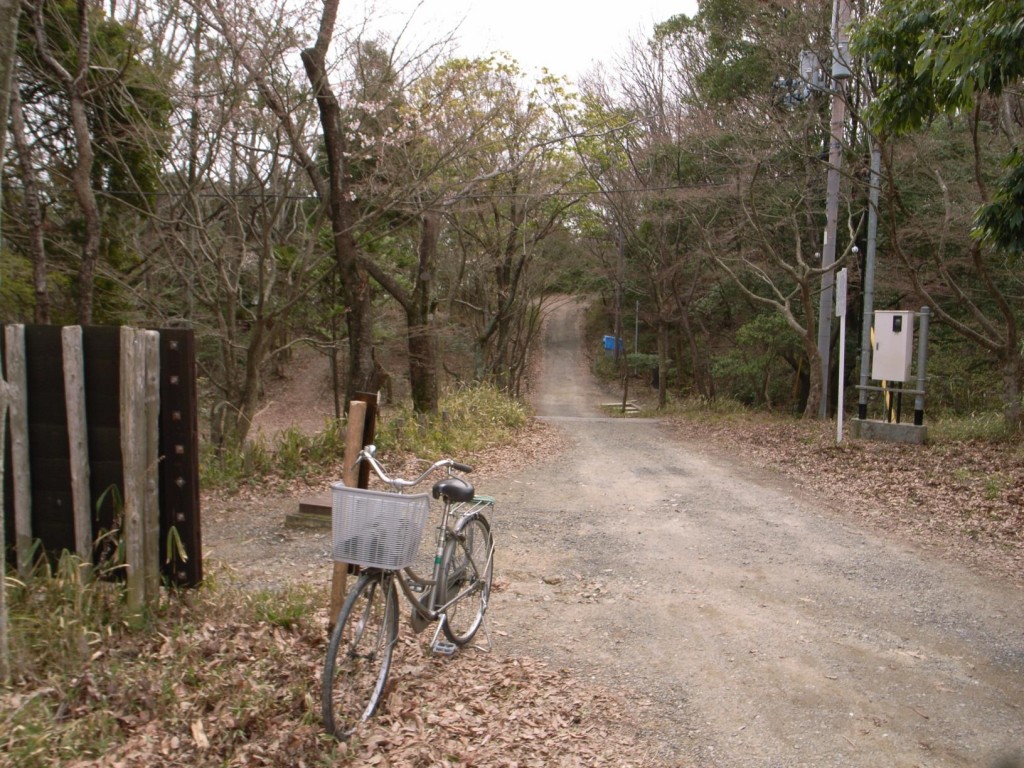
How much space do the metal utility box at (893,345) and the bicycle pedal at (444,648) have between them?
9308 millimetres

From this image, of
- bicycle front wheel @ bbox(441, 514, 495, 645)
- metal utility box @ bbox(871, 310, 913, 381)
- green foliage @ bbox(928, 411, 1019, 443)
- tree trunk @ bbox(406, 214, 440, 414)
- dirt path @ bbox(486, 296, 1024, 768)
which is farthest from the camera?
tree trunk @ bbox(406, 214, 440, 414)

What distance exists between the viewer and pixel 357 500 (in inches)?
138

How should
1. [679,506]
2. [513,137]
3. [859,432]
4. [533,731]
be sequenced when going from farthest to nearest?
[513,137] < [859,432] < [679,506] < [533,731]

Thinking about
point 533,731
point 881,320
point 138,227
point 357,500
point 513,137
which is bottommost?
point 533,731

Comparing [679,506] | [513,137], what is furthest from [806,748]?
[513,137]

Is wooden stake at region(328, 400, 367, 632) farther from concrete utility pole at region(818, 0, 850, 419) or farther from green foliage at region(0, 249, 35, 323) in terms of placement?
concrete utility pole at region(818, 0, 850, 419)

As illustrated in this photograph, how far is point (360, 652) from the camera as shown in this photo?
3.62m

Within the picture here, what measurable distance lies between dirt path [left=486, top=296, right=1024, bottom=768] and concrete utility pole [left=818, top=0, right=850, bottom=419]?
7.92 m

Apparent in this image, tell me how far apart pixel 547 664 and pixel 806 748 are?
4.76ft

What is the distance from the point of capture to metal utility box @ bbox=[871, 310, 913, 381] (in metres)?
11.7

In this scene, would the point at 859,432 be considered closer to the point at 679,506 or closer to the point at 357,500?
the point at 679,506

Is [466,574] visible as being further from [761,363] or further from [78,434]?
[761,363]

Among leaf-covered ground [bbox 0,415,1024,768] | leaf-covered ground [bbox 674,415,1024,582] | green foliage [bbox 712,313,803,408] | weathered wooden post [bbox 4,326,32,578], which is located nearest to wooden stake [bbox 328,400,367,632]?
leaf-covered ground [bbox 0,415,1024,768]

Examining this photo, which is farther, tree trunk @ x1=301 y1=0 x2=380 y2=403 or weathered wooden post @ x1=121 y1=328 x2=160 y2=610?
tree trunk @ x1=301 y1=0 x2=380 y2=403
